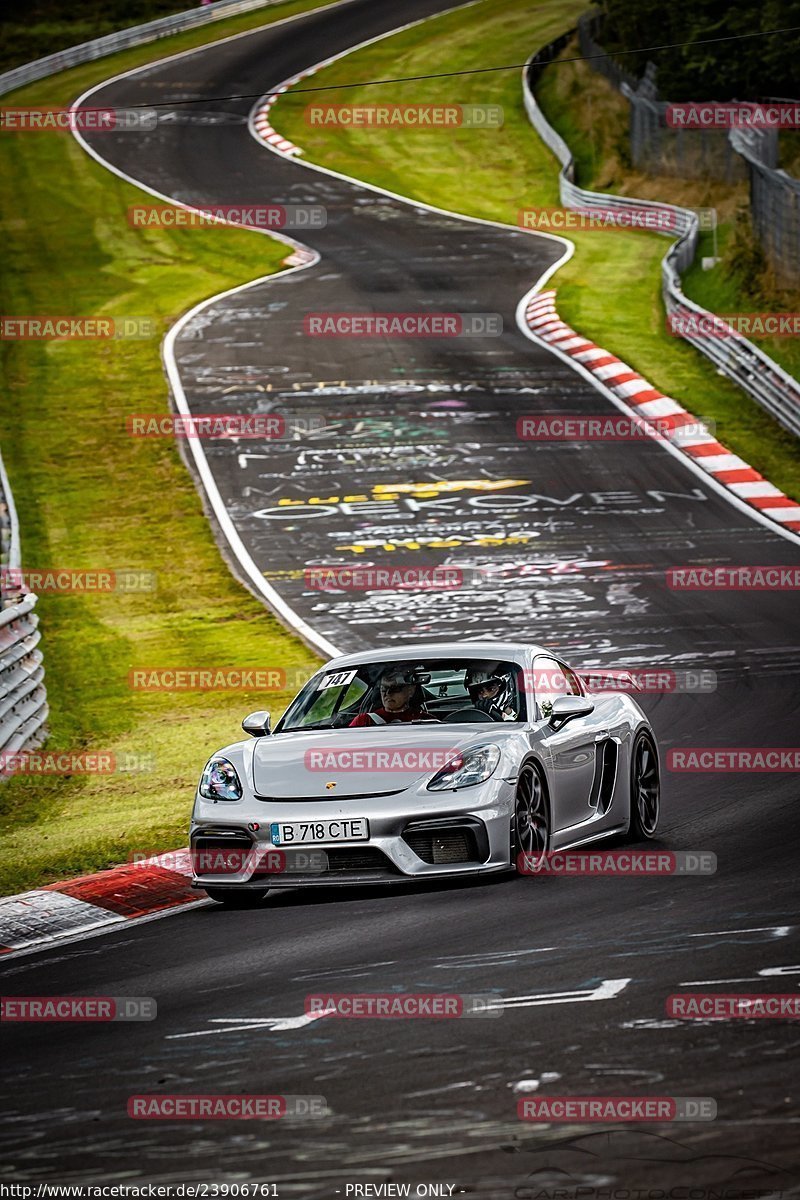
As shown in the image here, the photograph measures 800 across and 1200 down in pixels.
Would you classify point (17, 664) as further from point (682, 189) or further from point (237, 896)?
point (682, 189)

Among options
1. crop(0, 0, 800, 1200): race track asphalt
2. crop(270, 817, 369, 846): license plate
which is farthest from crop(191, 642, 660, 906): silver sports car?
crop(0, 0, 800, 1200): race track asphalt

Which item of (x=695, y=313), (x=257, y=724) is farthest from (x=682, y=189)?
(x=257, y=724)

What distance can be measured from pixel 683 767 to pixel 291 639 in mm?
7345

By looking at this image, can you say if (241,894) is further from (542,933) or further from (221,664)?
(221,664)

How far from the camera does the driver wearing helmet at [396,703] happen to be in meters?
10.4

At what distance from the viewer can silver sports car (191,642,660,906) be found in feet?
30.4

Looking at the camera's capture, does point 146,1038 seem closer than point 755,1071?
No

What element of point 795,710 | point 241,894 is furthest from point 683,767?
point 241,894

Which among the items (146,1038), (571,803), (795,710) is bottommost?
(795,710)

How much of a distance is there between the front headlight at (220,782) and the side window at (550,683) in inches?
69.6

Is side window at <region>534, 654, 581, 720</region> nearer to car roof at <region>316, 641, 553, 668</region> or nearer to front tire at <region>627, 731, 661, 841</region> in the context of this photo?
car roof at <region>316, 641, 553, 668</region>

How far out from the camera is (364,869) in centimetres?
926

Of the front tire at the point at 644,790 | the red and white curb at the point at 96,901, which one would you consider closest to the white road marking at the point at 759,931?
the front tire at the point at 644,790

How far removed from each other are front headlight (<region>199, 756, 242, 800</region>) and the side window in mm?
1768
